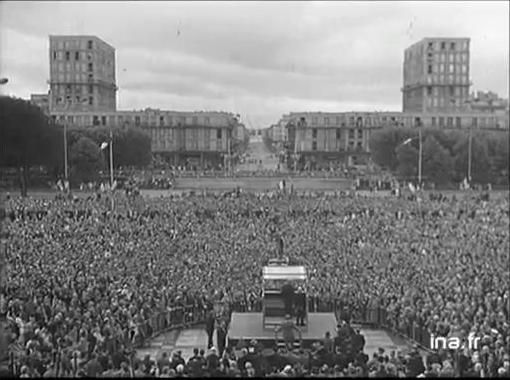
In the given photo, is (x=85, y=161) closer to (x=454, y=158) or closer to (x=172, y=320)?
(x=454, y=158)

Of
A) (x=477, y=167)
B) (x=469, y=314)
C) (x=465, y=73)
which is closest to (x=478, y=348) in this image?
(x=469, y=314)

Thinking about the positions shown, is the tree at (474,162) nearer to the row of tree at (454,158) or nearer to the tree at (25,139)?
the row of tree at (454,158)

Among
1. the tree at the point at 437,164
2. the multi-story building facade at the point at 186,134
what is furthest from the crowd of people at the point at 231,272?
the multi-story building facade at the point at 186,134

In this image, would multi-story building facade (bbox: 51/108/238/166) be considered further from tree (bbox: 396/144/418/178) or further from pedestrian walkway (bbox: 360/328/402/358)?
pedestrian walkway (bbox: 360/328/402/358)

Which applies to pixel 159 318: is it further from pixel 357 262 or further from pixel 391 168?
pixel 391 168

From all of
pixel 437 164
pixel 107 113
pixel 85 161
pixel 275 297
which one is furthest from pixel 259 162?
pixel 275 297

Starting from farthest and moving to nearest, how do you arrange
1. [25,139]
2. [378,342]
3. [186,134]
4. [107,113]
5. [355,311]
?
[186,134]
[107,113]
[25,139]
[355,311]
[378,342]
